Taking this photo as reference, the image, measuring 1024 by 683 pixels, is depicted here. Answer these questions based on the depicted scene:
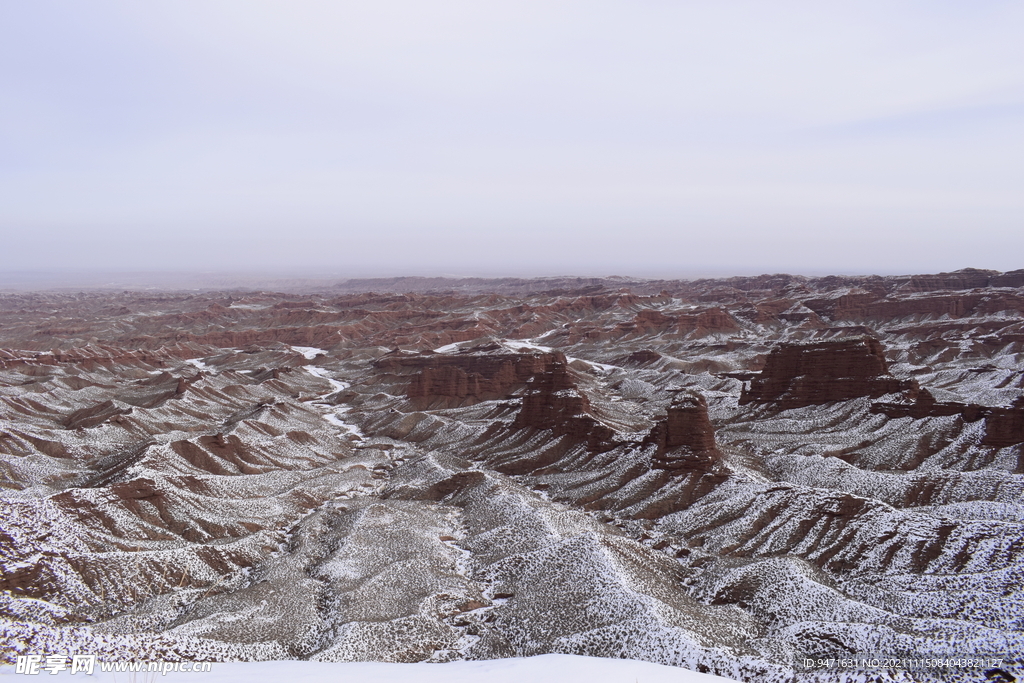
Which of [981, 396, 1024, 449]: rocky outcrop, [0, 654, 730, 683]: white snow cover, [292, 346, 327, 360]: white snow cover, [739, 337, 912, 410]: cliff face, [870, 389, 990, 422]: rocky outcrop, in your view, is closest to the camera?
[0, 654, 730, 683]: white snow cover


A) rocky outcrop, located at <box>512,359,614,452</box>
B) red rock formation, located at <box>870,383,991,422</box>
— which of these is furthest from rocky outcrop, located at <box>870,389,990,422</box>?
rocky outcrop, located at <box>512,359,614,452</box>

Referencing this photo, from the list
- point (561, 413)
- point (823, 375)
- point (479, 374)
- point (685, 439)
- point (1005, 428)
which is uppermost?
point (823, 375)

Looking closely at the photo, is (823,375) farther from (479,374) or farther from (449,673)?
(449,673)

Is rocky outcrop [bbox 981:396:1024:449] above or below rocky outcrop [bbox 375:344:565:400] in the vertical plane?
above

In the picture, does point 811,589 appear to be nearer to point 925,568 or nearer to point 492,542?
point 925,568

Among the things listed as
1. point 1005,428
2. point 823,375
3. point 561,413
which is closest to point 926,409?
point 1005,428

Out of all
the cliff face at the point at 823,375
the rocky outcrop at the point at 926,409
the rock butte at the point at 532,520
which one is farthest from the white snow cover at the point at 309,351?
the rocky outcrop at the point at 926,409

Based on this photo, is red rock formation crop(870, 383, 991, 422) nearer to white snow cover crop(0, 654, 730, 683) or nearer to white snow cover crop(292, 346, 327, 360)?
white snow cover crop(0, 654, 730, 683)
